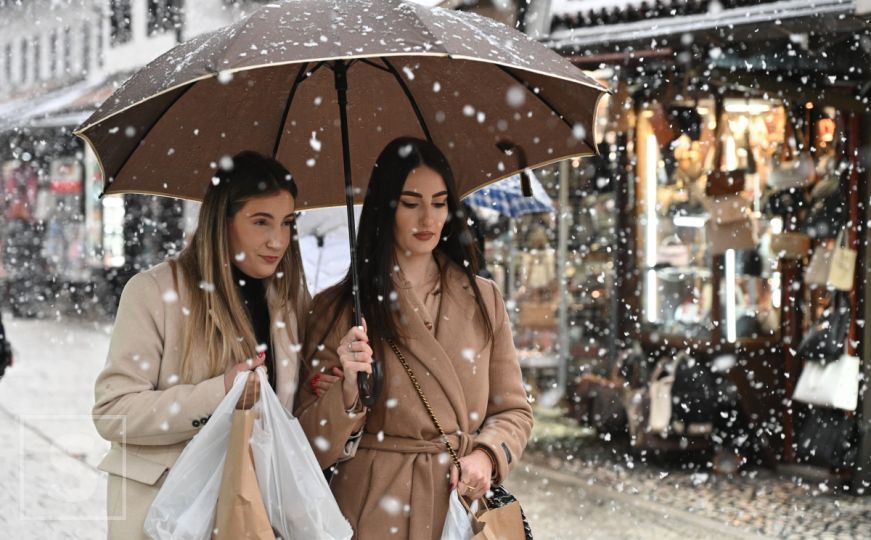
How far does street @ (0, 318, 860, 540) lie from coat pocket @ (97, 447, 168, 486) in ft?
13.2

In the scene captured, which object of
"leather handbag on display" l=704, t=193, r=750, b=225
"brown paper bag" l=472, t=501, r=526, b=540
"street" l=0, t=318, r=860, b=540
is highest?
"leather handbag on display" l=704, t=193, r=750, b=225

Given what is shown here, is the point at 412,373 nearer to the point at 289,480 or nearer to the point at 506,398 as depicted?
the point at 506,398

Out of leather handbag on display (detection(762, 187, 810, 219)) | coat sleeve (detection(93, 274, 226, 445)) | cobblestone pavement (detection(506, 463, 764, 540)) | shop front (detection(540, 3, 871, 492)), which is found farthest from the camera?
leather handbag on display (detection(762, 187, 810, 219))

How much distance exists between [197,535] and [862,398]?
6.09m

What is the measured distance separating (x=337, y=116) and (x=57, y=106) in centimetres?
1764

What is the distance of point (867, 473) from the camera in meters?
7.26

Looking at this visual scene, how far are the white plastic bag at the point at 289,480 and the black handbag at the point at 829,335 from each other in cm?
590

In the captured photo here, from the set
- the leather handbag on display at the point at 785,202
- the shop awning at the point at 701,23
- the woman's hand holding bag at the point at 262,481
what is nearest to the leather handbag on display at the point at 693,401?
the leather handbag on display at the point at 785,202

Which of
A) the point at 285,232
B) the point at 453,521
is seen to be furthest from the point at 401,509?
the point at 285,232

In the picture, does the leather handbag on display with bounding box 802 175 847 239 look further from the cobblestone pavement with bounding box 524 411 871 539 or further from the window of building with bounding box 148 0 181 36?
the window of building with bounding box 148 0 181 36

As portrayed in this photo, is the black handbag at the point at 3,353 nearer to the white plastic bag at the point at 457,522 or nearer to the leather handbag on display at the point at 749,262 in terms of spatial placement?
the white plastic bag at the point at 457,522

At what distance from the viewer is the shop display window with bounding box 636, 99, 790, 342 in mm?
8047

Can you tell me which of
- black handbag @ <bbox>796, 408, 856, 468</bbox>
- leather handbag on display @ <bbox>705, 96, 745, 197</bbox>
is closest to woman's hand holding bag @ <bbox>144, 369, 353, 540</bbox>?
black handbag @ <bbox>796, 408, 856, 468</bbox>

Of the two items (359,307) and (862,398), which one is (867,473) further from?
(359,307)
